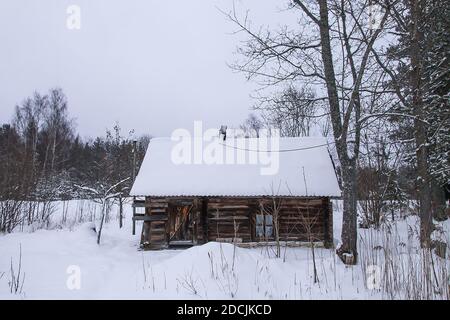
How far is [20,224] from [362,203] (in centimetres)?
1619

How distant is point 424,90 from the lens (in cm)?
1055

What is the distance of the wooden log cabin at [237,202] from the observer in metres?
14.1

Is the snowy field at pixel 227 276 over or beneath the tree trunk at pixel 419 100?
beneath

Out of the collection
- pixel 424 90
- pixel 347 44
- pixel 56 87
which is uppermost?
pixel 56 87

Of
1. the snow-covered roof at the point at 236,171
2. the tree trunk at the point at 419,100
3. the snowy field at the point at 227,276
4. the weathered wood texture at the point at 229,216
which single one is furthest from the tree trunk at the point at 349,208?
the weathered wood texture at the point at 229,216

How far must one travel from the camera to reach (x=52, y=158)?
Answer: 105 feet

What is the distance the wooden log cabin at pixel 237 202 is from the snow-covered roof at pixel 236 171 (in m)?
0.04

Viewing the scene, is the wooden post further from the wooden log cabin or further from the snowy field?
the snowy field

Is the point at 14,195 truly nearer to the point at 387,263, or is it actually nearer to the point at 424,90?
the point at 387,263

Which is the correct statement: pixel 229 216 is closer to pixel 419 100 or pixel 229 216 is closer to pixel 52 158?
pixel 419 100

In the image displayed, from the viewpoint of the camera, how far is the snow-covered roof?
46.7 ft

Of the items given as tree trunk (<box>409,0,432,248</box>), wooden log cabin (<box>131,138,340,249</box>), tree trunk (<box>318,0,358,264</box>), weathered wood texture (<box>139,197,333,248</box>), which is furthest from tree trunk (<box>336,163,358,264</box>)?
weathered wood texture (<box>139,197,333,248</box>)

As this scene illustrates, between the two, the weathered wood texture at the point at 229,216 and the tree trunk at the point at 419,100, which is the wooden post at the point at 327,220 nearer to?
the weathered wood texture at the point at 229,216
